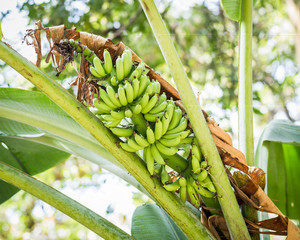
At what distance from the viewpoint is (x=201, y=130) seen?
1.14m

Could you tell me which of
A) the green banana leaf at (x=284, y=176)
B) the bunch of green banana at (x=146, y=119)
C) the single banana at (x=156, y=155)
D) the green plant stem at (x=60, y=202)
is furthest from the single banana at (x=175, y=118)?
the green banana leaf at (x=284, y=176)

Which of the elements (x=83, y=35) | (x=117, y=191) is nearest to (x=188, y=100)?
(x=83, y=35)

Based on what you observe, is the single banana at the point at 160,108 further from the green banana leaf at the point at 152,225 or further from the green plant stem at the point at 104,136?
the green banana leaf at the point at 152,225

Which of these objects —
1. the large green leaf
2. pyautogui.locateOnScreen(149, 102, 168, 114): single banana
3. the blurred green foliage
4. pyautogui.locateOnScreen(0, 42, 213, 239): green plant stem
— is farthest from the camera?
the blurred green foliage

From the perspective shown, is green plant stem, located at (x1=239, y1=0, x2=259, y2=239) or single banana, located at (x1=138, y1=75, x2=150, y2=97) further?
green plant stem, located at (x1=239, y1=0, x2=259, y2=239)

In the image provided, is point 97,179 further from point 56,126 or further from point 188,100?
point 188,100

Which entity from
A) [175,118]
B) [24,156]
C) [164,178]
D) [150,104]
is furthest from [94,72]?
[24,156]

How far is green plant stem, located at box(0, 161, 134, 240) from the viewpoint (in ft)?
3.72

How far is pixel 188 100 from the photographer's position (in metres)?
1.15

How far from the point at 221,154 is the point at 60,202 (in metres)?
0.63

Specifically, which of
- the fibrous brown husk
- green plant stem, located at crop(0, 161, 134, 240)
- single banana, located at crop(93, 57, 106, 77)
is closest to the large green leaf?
green plant stem, located at crop(0, 161, 134, 240)

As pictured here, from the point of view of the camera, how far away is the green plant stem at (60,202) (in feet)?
3.72

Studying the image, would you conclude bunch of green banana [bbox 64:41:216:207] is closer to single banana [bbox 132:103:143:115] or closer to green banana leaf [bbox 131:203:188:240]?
single banana [bbox 132:103:143:115]

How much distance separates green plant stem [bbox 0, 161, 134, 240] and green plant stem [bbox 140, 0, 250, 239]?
0.41 m
